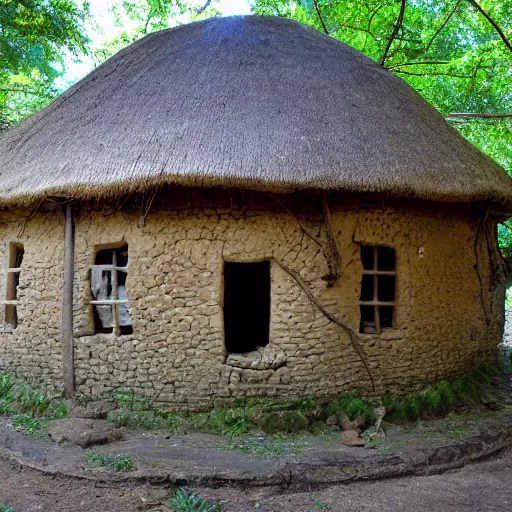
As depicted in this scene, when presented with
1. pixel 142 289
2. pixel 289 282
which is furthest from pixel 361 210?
pixel 142 289

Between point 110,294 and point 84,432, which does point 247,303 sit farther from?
point 84,432

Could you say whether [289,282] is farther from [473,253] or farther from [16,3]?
[16,3]

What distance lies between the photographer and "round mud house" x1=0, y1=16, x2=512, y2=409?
6129 millimetres

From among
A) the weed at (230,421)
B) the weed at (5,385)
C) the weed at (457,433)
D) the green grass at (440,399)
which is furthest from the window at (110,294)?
the weed at (457,433)

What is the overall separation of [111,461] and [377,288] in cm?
351

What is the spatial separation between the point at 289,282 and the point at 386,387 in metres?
1.69

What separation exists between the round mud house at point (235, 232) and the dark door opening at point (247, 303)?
2.58 metres

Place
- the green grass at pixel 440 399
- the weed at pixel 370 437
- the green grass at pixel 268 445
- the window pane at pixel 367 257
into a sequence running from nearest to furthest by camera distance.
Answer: the green grass at pixel 268 445
the weed at pixel 370 437
the green grass at pixel 440 399
the window pane at pixel 367 257

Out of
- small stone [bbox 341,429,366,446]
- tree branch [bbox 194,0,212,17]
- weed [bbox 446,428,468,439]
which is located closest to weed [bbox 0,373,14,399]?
small stone [bbox 341,429,366,446]

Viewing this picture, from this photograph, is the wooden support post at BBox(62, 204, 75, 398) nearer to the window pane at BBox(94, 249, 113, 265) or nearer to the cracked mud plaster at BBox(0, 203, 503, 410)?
the cracked mud plaster at BBox(0, 203, 503, 410)

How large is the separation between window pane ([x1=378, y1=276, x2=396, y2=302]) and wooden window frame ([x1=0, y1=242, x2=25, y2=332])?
458 centimetres

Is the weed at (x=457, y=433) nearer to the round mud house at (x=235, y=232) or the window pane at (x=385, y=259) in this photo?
Result: the round mud house at (x=235, y=232)

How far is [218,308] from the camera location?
6297mm

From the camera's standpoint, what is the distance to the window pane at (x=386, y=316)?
7.09 meters
